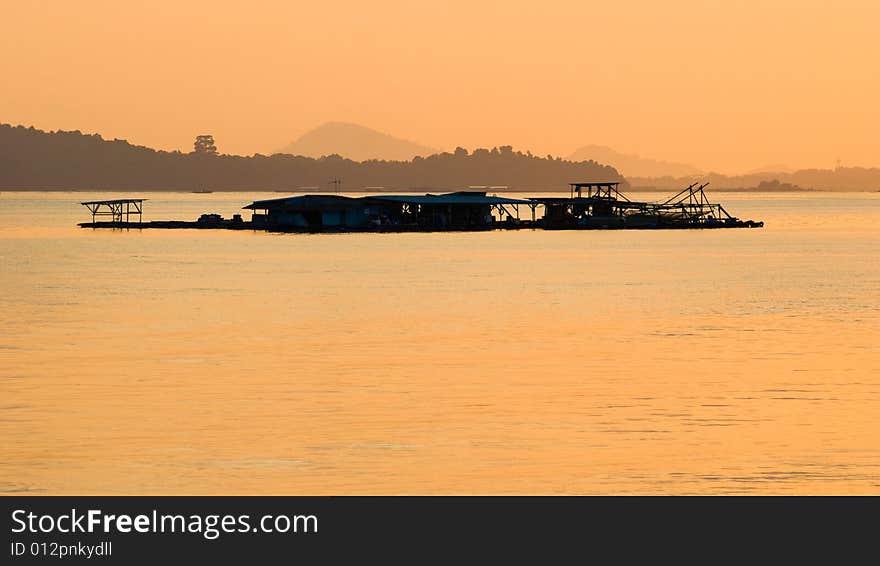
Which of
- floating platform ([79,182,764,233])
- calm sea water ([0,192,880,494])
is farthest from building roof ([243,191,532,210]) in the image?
Answer: calm sea water ([0,192,880,494])

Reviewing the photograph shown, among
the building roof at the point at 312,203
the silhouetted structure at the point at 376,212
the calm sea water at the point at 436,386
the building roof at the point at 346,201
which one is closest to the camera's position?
the calm sea water at the point at 436,386

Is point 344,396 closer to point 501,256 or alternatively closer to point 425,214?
point 501,256

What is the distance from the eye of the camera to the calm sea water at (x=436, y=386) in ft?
83.8

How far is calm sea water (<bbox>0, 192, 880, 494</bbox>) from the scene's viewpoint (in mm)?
25547

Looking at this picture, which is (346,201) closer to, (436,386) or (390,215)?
(390,215)

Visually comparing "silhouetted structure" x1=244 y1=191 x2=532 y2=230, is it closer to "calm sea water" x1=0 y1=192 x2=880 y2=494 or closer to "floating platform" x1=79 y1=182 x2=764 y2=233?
"floating platform" x1=79 y1=182 x2=764 y2=233

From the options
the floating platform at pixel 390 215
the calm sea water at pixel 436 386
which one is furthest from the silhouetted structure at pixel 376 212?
the calm sea water at pixel 436 386

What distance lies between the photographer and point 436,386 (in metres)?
36.2

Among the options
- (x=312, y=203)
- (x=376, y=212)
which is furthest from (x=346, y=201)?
(x=376, y=212)

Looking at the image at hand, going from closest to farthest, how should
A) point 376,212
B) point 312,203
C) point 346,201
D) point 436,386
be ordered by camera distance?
point 436,386 < point 312,203 < point 346,201 < point 376,212

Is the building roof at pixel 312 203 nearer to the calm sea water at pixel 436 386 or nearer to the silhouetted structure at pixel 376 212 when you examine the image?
the silhouetted structure at pixel 376 212

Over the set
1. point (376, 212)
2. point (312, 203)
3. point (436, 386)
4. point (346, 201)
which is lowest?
point (436, 386)

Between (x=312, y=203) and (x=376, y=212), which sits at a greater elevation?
(x=312, y=203)

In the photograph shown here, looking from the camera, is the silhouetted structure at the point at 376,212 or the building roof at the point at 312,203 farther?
the silhouetted structure at the point at 376,212
